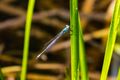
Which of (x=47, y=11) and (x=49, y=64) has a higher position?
(x=47, y=11)

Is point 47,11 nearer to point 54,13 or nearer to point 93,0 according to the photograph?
point 54,13

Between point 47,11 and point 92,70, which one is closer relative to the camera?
point 92,70

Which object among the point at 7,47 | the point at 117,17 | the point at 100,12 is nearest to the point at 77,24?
the point at 117,17

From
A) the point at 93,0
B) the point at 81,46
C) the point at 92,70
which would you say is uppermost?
the point at 93,0

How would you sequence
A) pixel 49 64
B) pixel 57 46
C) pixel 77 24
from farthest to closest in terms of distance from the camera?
1. pixel 57 46
2. pixel 49 64
3. pixel 77 24

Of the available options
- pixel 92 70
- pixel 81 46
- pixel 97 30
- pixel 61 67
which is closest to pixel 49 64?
pixel 61 67

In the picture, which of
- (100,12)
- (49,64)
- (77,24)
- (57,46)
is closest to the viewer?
(77,24)

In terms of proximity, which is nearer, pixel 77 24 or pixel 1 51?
pixel 77 24

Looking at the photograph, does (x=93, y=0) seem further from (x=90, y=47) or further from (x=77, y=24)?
(x=77, y=24)

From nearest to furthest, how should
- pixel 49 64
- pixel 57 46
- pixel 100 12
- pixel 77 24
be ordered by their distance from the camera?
pixel 77 24
pixel 49 64
pixel 57 46
pixel 100 12
